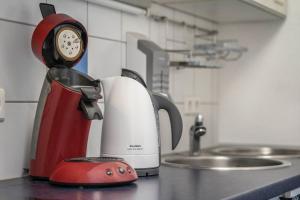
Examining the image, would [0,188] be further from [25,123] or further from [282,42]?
[282,42]

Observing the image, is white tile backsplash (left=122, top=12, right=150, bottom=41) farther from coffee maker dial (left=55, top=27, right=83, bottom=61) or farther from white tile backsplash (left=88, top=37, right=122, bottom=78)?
coffee maker dial (left=55, top=27, right=83, bottom=61)

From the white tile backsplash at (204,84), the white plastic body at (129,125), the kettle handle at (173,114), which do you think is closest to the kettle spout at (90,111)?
the white plastic body at (129,125)

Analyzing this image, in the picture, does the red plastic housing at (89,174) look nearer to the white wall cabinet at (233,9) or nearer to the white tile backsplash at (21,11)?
the white tile backsplash at (21,11)

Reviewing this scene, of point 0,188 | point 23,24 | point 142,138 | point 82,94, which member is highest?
point 23,24

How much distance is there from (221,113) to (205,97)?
0.15 m

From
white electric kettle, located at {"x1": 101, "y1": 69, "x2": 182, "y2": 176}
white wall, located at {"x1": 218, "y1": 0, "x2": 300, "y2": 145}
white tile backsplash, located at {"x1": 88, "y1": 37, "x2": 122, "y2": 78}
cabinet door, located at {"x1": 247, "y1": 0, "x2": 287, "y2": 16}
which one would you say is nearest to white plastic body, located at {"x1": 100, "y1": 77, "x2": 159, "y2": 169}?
white electric kettle, located at {"x1": 101, "y1": 69, "x2": 182, "y2": 176}

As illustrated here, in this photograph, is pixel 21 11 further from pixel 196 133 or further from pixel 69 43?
pixel 196 133

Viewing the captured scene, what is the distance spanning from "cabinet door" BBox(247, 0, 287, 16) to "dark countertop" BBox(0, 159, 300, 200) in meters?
0.78

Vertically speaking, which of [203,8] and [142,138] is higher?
[203,8]

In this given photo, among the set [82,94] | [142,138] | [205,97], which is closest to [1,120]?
[82,94]

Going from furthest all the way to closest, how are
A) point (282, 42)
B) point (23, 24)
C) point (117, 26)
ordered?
point (282, 42)
point (117, 26)
point (23, 24)

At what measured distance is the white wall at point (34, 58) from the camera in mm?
1369

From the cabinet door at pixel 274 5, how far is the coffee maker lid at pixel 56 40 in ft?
2.94

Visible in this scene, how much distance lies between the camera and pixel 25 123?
142 cm
